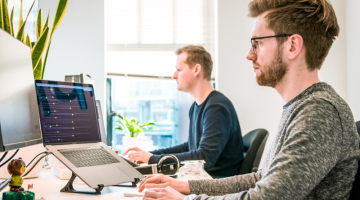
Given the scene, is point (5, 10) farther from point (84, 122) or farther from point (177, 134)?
point (177, 134)

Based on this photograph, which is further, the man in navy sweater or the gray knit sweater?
the man in navy sweater

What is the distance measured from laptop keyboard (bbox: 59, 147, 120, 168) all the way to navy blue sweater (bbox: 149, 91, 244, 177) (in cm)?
60

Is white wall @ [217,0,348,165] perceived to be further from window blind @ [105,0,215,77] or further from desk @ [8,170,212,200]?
desk @ [8,170,212,200]

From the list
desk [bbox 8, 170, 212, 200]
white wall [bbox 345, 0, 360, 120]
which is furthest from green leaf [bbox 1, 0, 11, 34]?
white wall [bbox 345, 0, 360, 120]

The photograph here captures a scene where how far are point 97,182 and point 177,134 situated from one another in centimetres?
245

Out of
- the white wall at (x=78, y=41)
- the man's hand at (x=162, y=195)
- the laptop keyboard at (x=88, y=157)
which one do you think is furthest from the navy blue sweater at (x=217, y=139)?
the white wall at (x=78, y=41)

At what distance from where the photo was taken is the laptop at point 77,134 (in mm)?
1186

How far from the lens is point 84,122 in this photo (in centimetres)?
135

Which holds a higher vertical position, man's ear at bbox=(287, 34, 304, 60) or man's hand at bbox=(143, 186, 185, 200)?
man's ear at bbox=(287, 34, 304, 60)

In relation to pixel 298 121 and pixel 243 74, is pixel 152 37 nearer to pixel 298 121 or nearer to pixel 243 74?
Answer: pixel 243 74

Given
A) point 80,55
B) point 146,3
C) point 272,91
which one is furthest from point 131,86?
point 272,91

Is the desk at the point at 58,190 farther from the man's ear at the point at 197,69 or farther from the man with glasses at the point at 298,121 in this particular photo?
the man's ear at the point at 197,69

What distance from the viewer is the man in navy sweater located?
1.90 m

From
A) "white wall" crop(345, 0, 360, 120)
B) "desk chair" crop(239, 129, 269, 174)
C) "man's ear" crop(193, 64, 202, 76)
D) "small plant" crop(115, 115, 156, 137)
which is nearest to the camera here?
"desk chair" crop(239, 129, 269, 174)
